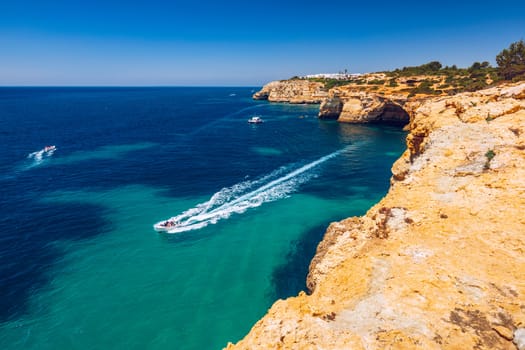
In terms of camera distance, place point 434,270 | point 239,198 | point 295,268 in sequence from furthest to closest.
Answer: point 239,198
point 295,268
point 434,270

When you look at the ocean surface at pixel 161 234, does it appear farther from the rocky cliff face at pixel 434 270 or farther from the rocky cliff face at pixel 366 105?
the rocky cliff face at pixel 366 105

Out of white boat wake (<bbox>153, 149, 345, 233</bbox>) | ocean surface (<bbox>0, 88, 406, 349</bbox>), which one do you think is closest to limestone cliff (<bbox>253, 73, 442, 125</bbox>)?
ocean surface (<bbox>0, 88, 406, 349</bbox>)

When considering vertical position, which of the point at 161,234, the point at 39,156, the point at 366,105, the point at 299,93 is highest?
the point at 299,93

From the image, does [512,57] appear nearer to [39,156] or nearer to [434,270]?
[434,270]

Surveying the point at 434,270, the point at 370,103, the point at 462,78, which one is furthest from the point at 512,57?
the point at 434,270

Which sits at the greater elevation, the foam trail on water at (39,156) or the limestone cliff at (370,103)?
the limestone cliff at (370,103)

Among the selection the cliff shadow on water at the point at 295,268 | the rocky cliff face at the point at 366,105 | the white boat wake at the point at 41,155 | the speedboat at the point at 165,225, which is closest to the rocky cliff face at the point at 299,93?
the rocky cliff face at the point at 366,105

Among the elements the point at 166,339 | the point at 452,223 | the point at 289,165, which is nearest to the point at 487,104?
the point at 452,223
